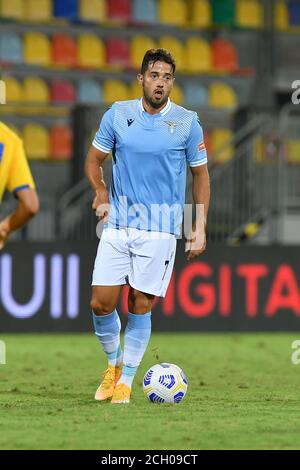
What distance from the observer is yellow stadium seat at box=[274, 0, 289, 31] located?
2139 cm

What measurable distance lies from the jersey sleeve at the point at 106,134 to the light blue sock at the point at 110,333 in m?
1.15

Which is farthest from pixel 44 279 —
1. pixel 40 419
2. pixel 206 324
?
pixel 40 419

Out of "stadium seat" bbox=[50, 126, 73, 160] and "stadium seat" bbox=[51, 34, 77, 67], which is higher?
"stadium seat" bbox=[51, 34, 77, 67]

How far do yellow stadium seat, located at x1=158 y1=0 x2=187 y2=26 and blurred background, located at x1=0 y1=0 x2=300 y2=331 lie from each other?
0.7 inches

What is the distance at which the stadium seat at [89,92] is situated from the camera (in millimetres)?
19969

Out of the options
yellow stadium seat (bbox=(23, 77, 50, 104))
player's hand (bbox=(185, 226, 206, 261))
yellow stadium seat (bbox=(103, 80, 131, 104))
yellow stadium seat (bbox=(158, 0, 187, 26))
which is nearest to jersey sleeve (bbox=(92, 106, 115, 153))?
player's hand (bbox=(185, 226, 206, 261))

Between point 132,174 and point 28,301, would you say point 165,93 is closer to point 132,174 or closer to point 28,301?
point 132,174

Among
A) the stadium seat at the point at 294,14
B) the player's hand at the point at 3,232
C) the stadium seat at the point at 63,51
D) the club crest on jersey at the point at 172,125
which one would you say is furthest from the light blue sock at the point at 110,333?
the stadium seat at the point at 294,14

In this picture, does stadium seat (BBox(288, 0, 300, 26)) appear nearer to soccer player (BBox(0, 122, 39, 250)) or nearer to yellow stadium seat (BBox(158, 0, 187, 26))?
yellow stadium seat (BBox(158, 0, 187, 26))

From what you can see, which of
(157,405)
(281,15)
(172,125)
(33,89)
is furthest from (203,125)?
(157,405)

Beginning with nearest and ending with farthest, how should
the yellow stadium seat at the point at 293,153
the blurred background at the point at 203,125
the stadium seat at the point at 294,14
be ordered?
the blurred background at the point at 203,125 < the yellow stadium seat at the point at 293,153 < the stadium seat at the point at 294,14

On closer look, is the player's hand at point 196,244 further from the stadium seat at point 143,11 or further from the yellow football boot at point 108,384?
the stadium seat at point 143,11

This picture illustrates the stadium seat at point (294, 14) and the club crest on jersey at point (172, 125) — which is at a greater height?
the stadium seat at point (294, 14)
